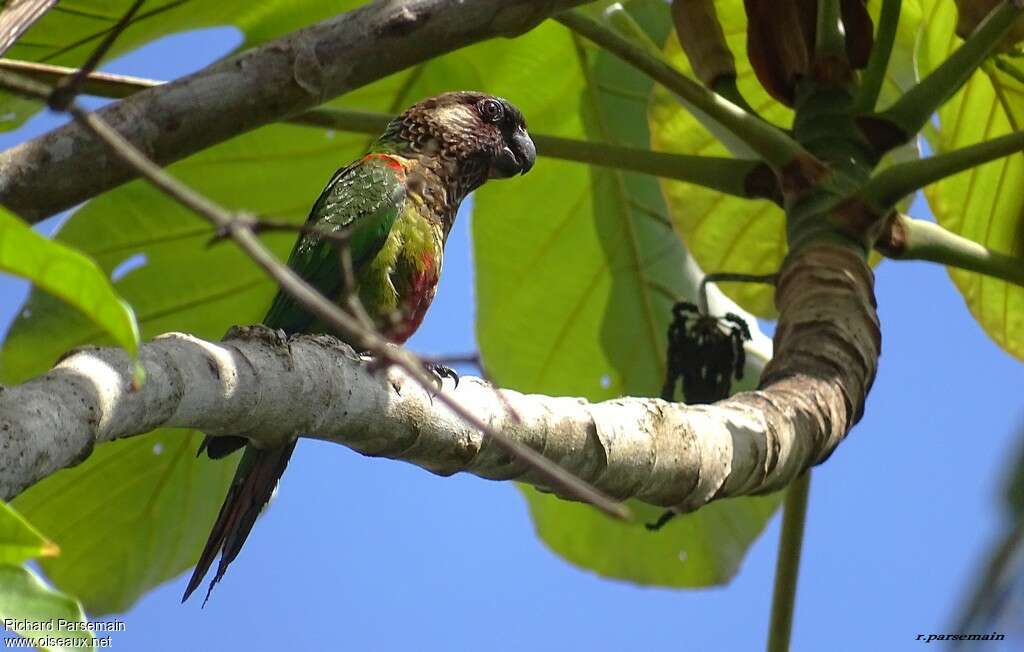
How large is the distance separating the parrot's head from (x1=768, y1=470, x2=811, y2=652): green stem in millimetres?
1130

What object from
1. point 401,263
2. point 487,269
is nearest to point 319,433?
point 401,263

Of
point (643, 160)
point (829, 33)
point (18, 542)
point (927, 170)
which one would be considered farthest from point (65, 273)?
point (829, 33)

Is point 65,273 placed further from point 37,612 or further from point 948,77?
point 948,77

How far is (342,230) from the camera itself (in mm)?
2797

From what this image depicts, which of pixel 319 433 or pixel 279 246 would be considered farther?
pixel 279 246

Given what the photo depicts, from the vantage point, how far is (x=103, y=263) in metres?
3.36

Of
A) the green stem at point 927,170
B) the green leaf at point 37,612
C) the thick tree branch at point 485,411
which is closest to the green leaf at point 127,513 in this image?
the thick tree branch at point 485,411

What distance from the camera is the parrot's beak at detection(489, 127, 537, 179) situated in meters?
3.20

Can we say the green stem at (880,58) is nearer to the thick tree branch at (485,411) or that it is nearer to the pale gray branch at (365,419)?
the thick tree branch at (485,411)

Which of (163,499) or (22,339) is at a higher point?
(22,339)

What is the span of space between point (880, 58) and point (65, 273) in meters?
2.41

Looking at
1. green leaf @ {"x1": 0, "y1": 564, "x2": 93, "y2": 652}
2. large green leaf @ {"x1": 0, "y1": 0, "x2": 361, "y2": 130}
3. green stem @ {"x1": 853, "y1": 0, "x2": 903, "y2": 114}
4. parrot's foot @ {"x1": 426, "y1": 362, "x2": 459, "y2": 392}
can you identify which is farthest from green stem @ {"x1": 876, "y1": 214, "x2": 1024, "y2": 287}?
green leaf @ {"x1": 0, "y1": 564, "x2": 93, "y2": 652}

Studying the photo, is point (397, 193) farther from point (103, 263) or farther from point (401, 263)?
point (103, 263)

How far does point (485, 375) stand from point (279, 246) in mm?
2312
